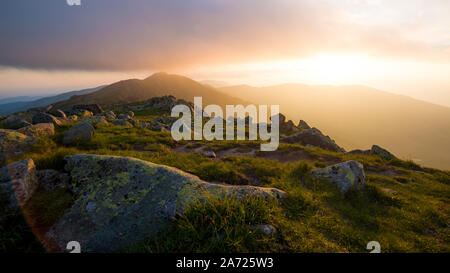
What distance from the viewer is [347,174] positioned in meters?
8.23

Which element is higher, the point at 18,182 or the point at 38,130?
the point at 38,130

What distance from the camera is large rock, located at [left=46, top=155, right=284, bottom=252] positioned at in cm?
427

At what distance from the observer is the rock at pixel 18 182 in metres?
4.59

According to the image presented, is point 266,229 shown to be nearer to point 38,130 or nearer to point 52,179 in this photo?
point 52,179

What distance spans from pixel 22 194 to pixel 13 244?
1.51 m

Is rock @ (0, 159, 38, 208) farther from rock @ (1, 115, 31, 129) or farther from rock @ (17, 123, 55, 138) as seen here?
rock @ (1, 115, 31, 129)


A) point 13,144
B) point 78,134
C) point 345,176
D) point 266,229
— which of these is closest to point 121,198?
point 266,229

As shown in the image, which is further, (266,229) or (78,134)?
(78,134)

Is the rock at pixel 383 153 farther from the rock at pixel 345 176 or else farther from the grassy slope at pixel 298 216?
the rock at pixel 345 176

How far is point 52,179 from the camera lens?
18.8 ft

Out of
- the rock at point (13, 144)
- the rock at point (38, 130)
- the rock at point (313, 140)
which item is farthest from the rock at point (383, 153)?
the rock at point (38, 130)

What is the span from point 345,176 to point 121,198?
27.9 ft
